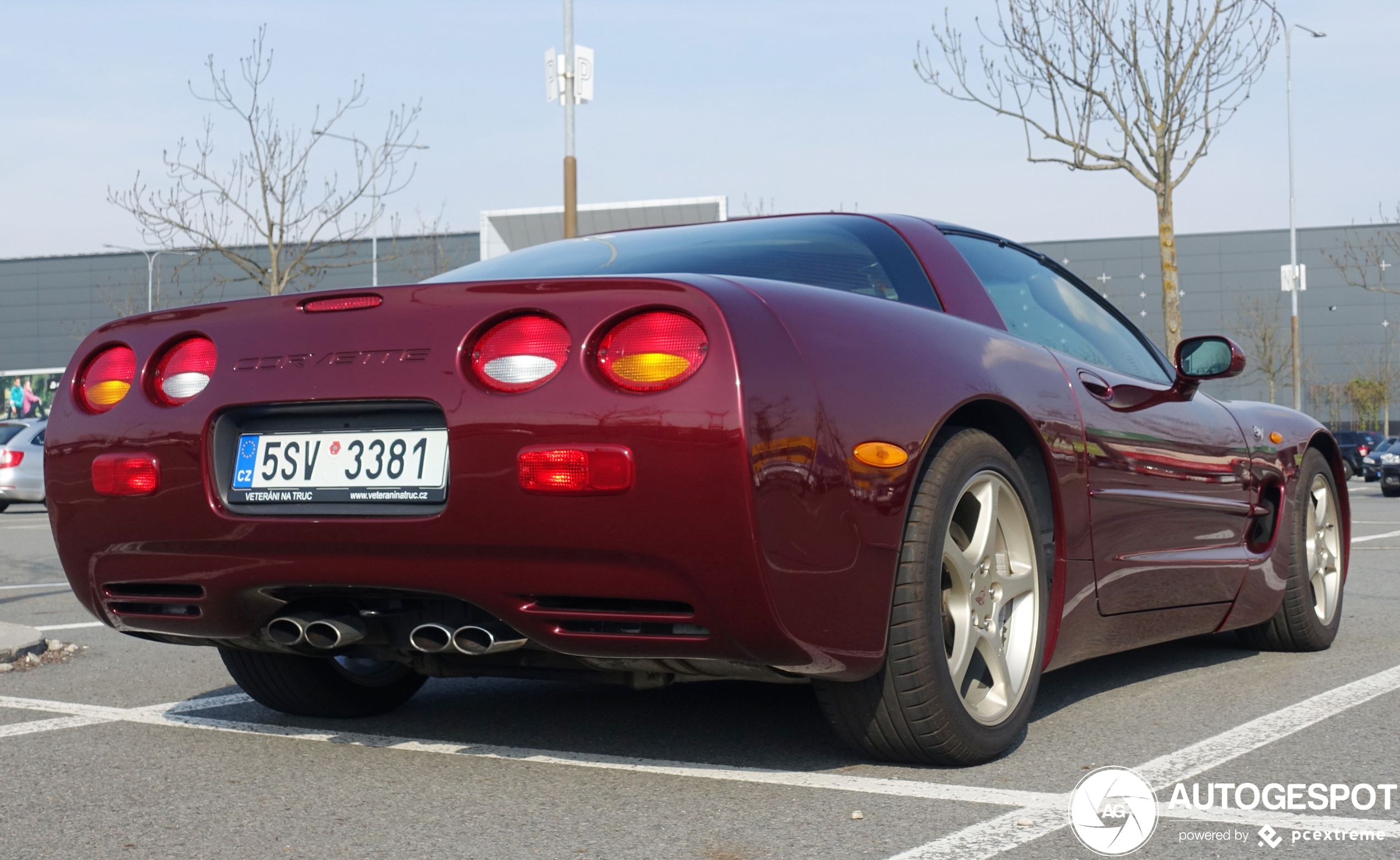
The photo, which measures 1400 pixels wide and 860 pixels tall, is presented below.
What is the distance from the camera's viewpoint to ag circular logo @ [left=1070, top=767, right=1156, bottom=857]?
2586 millimetres

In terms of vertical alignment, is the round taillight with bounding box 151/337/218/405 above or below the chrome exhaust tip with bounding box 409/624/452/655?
above

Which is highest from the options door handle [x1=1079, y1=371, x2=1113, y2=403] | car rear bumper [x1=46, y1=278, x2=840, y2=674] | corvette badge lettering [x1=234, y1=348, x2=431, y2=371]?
corvette badge lettering [x1=234, y1=348, x2=431, y2=371]

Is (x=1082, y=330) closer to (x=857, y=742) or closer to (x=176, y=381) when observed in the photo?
(x=857, y=742)

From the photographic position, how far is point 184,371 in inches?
128

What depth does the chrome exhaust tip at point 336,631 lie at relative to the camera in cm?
310

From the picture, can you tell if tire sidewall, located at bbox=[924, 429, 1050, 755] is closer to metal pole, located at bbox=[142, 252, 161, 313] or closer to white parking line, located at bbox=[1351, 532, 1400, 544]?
white parking line, located at bbox=[1351, 532, 1400, 544]

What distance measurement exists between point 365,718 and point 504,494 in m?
1.53

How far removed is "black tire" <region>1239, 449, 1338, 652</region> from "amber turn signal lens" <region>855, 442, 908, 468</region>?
2535 mm

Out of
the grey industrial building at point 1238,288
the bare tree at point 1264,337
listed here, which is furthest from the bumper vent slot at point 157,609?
the grey industrial building at point 1238,288

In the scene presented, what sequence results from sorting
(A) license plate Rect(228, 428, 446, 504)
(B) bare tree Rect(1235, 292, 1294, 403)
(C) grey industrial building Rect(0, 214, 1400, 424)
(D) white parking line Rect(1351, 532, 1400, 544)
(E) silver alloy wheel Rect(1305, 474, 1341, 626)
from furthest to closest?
(C) grey industrial building Rect(0, 214, 1400, 424) < (B) bare tree Rect(1235, 292, 1294, 403) < (D) white parking line Rect(1351, 532, 1400, 544) < (E) silver alloy wheel Rect(1305, 474, 1341, 626) < (A) license plate Rect(228, 428, 446, 504)

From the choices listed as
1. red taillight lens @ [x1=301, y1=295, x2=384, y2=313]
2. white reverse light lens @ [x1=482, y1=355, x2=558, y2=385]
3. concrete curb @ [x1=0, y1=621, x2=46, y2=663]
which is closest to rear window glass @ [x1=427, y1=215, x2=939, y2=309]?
red taillight lens @ [x1=301, y1=295, x2=384, y2=313]

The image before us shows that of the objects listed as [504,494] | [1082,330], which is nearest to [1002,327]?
[1082,330]

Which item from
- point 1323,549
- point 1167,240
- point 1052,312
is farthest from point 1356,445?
point 1052,312

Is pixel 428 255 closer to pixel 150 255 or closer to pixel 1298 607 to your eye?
pixel 150 255
